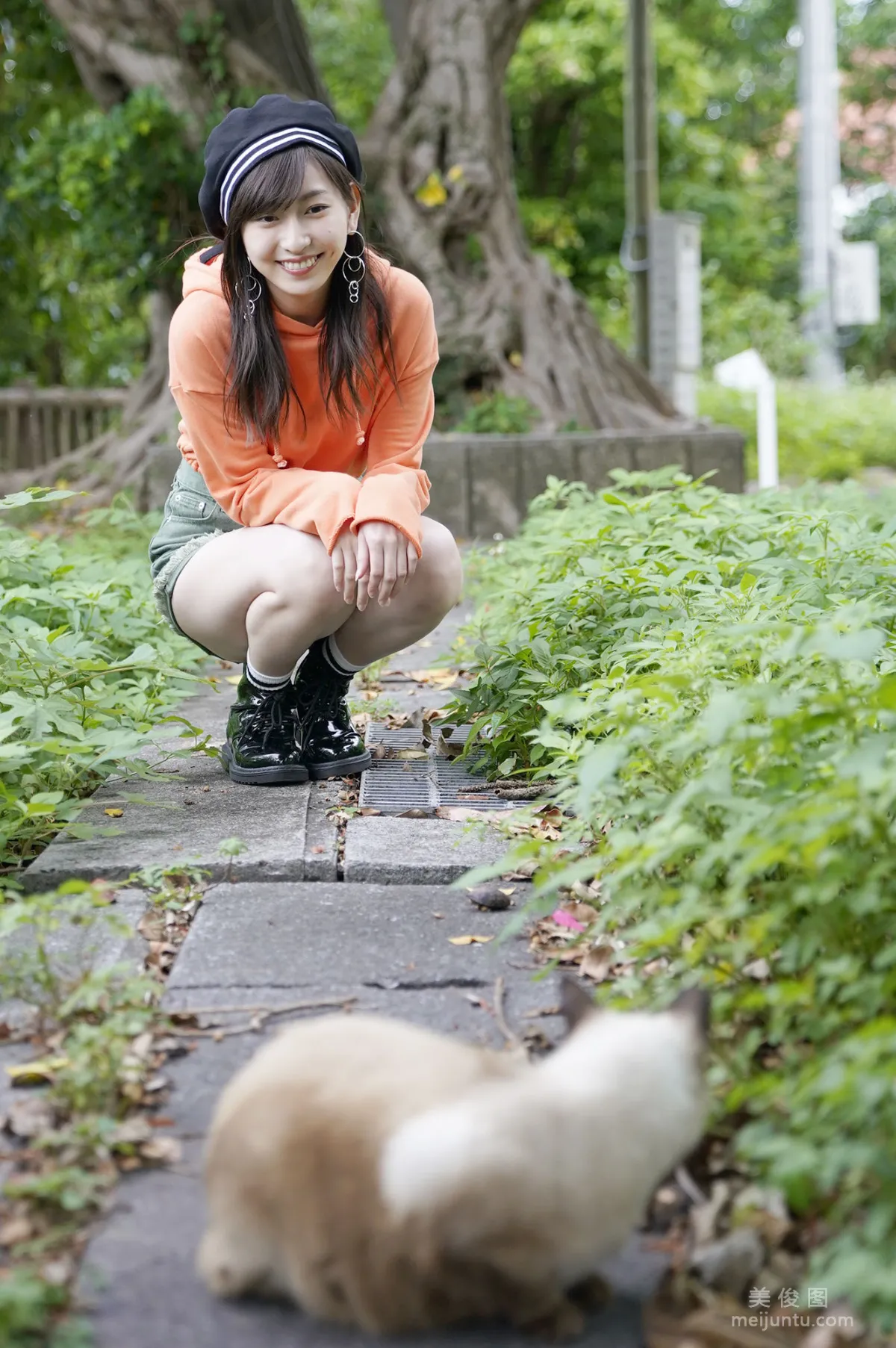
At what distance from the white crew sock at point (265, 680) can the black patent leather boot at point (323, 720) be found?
67 mm

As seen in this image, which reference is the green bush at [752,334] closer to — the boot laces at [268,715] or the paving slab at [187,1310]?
the boot laces at [268,715]

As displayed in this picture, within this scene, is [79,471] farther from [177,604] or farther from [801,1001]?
[801,1001]

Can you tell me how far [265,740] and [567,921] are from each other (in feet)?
3.70

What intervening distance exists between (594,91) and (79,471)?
37.8ft

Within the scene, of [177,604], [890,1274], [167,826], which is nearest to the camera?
[890,1274]

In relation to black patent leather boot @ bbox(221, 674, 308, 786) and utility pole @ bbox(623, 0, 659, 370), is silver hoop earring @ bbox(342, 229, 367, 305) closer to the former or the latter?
black patent leather boot @ bbox(221, 674, 308, 786)

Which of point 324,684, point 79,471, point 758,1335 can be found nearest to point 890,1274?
point 758,1335

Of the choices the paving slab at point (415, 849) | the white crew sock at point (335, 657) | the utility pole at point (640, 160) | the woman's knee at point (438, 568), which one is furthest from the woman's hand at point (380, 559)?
the utility pole at point (640, 160)

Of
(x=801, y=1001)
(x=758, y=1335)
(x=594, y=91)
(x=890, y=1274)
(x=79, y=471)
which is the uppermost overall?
(x=594, y=91)

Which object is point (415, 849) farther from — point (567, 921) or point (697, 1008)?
point (697, 1008)

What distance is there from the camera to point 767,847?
1702 millimetres

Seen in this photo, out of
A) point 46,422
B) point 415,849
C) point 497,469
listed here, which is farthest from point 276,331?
point 46,422

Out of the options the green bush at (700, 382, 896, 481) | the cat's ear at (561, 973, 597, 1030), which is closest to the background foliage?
the green bush at (700, 382, 896, 481)

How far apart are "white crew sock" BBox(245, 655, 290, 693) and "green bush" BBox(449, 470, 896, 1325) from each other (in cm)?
52
